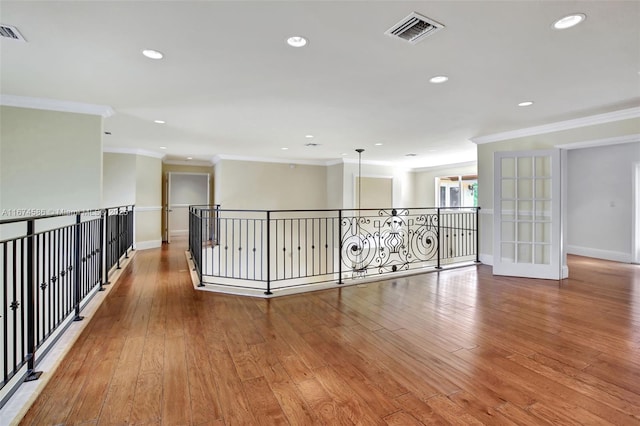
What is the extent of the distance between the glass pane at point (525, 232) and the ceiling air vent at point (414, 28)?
14.1ft

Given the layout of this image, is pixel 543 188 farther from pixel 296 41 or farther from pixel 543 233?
pixel 296 41

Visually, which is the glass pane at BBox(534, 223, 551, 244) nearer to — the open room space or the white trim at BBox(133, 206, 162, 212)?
the open room space

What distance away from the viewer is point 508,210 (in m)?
5.44

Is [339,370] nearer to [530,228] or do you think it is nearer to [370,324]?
[370,324]

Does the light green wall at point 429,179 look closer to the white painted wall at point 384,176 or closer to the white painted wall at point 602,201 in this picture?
the white painted wall at point 384,176

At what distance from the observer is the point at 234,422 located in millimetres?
1723

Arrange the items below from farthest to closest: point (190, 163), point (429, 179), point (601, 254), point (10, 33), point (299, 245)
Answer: point (429, 179) < point (190, 163) < point (601, 254) < point (299, 245) < point (10, 33)

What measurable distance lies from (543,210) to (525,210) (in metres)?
0.26

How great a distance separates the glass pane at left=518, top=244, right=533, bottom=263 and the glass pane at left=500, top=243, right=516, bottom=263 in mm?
91

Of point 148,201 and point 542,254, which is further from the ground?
point 148,201

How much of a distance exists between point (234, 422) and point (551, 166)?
18.2 feet

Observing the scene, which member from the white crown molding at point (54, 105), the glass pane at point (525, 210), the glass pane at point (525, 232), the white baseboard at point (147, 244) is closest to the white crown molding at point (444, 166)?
the glass pane at point (525, 210)

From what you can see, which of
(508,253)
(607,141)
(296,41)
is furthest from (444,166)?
(296,41)

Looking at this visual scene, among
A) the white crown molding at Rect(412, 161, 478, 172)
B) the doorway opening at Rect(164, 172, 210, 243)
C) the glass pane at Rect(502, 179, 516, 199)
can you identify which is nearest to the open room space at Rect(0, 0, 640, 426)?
the glass pane at Rect(502, 179, 516, 199)
